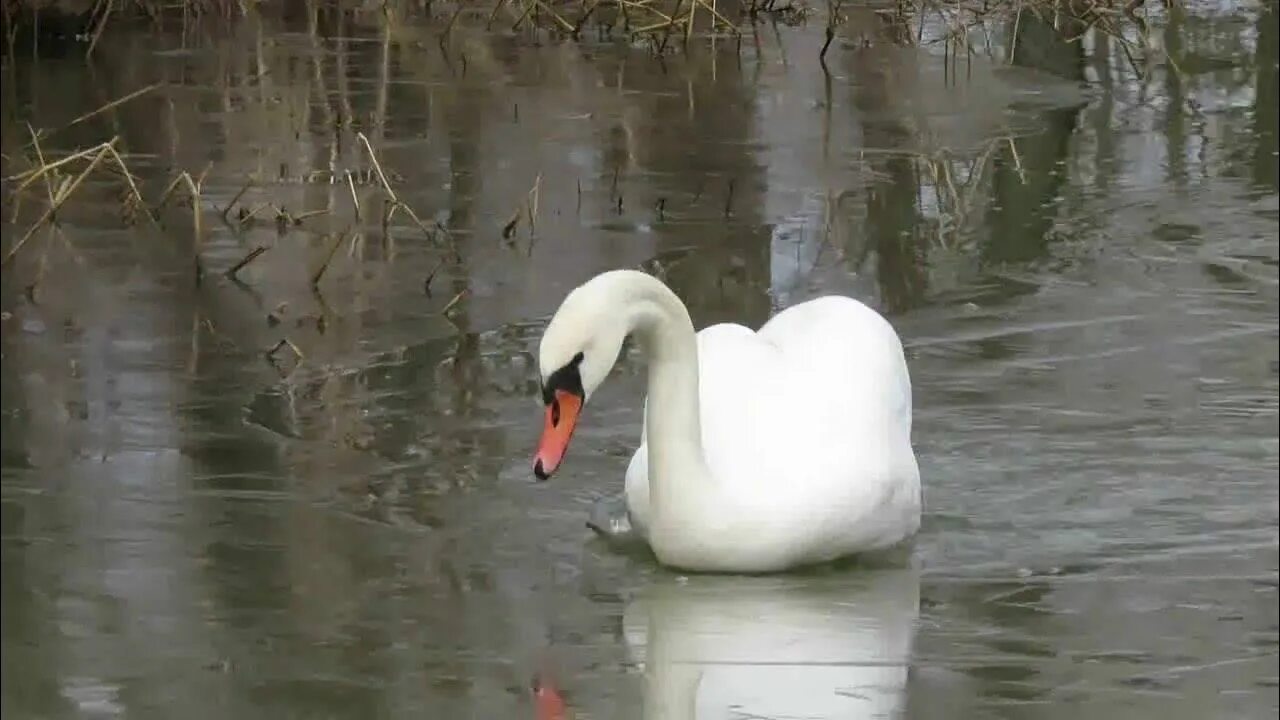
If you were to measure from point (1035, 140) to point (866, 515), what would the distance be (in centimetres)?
541

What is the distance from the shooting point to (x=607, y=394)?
23.4 ft

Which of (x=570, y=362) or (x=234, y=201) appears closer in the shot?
(x=570, y=362)

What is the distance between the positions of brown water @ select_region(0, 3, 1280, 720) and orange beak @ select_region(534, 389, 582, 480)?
376 millimetres

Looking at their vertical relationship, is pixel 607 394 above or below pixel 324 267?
below

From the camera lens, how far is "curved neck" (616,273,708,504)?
5.56 meters

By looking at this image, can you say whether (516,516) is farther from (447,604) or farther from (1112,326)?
(1112,326)

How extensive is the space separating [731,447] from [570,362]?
2.01 feet

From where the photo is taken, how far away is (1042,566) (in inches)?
225

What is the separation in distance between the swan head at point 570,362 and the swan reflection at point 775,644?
0.45 metres

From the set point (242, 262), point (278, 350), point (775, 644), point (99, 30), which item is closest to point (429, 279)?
point (242, 262)

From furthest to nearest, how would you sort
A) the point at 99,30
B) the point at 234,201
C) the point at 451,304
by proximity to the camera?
the point at 99,30 → the point at 234,201 → the point at 451,304

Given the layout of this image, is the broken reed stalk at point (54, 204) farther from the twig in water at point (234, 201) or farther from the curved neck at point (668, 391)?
the curved neck at point (668, 391)

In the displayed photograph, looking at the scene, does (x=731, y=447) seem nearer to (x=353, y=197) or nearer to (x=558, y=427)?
(x=558, y=427)

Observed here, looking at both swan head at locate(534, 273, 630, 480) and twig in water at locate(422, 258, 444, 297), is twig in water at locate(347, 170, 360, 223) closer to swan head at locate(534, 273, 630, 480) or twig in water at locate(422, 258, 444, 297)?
twig in water at locate(422, 258, 444, 297)
